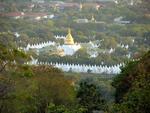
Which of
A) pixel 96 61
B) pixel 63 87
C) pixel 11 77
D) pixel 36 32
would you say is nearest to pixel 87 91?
pixel 63 87

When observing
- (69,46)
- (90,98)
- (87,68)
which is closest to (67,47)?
(69,46)

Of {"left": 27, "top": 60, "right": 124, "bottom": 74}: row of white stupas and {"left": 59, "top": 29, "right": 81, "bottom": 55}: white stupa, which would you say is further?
{"left": 59, "top": 29, "right": 81, "bottom": 55}: white stupa

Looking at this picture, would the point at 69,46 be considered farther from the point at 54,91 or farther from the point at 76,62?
the point at 54,91

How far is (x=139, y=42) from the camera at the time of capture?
37312 mm

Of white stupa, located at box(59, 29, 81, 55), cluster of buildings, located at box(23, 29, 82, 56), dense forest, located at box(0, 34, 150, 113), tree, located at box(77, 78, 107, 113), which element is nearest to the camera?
dense forest, located at box(0, 34, 150, 113)

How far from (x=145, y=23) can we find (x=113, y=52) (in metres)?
9.31

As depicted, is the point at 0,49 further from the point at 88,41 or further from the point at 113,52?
the point at 88,41

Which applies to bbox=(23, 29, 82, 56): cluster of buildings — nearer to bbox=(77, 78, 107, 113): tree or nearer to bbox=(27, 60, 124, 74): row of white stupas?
bbox=(27, 60, 124, 74): row of white stupas

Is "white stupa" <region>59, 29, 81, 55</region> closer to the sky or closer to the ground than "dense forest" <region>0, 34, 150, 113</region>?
closer to the ground

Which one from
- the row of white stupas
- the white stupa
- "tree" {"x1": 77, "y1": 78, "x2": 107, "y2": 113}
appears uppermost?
"tree" {"x1": 77, "y1": 78, "x2": 107, "y2": 113}

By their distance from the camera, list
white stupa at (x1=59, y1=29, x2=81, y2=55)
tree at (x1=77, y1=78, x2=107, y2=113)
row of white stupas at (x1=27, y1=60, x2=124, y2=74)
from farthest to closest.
→ white stupa at (x1=59, y1=29, x2=81, y2=55), row of white stupas at (x1=27, y1=60, x2=124, y2=74), tree at (x1=77, y1=78, x2=107, y2=113)

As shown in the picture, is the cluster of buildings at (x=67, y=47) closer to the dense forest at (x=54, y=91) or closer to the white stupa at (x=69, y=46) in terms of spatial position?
the white stupa at (x=69, y=46)

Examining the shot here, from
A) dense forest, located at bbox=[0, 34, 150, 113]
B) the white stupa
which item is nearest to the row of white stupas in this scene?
the white stupa

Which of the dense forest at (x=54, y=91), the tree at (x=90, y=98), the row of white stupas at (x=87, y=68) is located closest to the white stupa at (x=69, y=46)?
the row of white stupas at (x=87, y=68)
